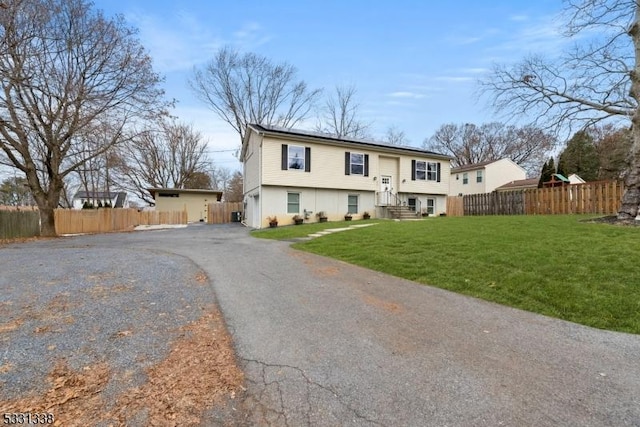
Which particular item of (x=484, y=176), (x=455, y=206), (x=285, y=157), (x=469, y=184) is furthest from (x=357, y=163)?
(x=469, y=184)

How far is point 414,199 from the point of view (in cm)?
2256

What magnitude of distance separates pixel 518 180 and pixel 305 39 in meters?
31.2

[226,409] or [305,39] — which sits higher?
[305,39]

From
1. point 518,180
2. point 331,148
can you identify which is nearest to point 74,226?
point 331,148

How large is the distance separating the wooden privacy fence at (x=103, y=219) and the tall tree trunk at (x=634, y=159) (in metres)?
25.7

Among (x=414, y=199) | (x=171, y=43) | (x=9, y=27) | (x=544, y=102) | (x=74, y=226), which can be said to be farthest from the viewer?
(x=414, y=199)

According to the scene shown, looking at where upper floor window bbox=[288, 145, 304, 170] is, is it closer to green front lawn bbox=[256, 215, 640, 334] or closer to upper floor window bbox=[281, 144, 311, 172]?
upper floor window bbox=[281, 144, 311, 172]

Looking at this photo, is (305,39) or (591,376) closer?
(591,376)

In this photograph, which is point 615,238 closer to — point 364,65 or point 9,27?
point 364,65

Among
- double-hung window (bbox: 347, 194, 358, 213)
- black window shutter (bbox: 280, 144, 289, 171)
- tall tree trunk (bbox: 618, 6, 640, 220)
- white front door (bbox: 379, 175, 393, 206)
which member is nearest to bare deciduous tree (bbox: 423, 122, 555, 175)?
white front door (bbox: 379, 175, 393, 206)

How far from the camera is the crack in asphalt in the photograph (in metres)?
2.23

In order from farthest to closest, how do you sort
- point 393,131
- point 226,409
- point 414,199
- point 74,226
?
point 393,131
point 414,199
point 74,226
point 226,409

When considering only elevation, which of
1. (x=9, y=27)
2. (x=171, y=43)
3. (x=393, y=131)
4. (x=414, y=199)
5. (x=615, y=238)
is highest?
(x=393, y=131)

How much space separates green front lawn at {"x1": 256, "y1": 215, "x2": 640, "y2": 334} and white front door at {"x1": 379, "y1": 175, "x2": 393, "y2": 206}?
37.9 feet
